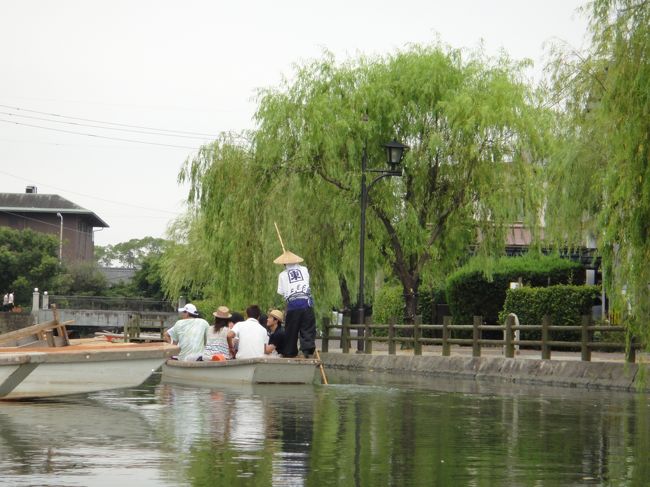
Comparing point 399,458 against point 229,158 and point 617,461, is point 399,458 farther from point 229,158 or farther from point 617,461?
point 229,158

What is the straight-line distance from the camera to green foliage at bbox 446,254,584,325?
41500mm

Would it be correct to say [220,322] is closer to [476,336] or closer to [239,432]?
[476,336]

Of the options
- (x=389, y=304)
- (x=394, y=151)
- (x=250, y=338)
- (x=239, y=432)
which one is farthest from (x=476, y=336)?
(x=389, y=304)

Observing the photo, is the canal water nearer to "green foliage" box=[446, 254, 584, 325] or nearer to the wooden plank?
the wooden plank

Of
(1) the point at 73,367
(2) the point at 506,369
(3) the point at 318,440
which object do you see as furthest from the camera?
(2) the point at 506,369

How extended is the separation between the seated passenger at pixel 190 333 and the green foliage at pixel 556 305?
15.0 m

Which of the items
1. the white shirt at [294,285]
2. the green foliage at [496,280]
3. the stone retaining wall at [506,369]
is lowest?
the stone retaining wall at [506,369]

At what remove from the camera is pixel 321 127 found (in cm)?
3750

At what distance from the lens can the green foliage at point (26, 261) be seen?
99.7 metres

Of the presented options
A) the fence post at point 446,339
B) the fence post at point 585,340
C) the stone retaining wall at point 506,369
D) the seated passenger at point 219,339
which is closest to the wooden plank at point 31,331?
the seated passenger at point 219,339

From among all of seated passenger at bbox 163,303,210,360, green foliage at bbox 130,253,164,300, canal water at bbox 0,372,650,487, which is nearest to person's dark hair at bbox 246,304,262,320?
seated passenger at bbox 163,303,210,360

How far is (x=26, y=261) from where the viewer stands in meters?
101

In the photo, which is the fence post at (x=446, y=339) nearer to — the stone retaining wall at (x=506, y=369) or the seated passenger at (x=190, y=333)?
the stone retaining wall at (x=506, y=369)

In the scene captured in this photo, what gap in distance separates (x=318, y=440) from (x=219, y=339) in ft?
36.6
